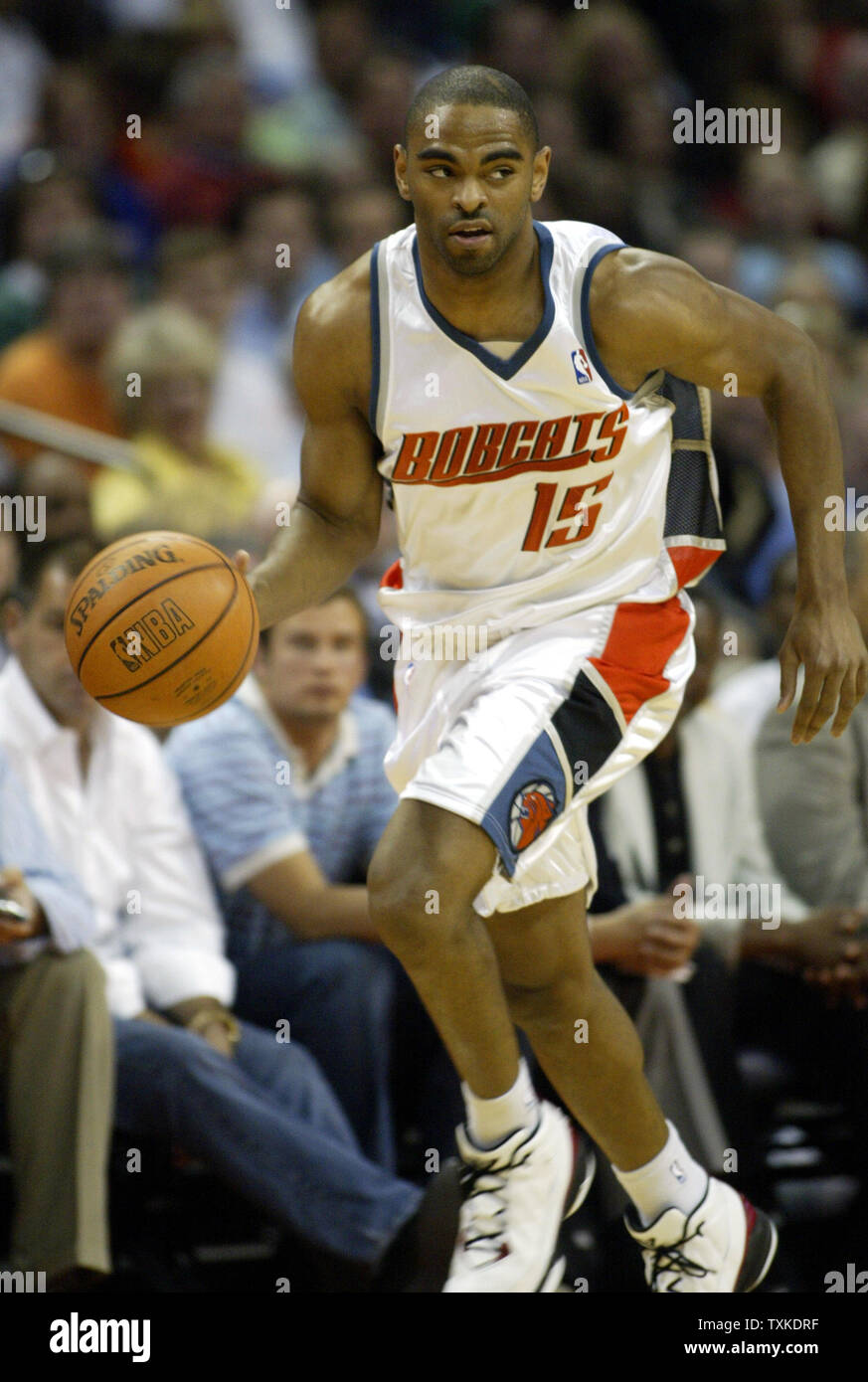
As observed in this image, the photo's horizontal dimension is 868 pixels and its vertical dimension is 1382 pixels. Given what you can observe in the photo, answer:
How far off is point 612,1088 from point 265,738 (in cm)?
154

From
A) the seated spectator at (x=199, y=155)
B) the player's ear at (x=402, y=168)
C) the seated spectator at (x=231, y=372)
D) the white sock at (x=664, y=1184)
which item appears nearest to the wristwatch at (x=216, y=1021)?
the white sock at (x=664, y=1184)

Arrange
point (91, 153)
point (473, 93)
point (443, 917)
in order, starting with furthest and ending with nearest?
point (91, 153) → point (473, 93) → point (443, 917)

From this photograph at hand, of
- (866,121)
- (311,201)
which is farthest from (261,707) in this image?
(866,121)

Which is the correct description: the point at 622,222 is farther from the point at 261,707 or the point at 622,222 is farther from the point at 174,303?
the point at 261,707

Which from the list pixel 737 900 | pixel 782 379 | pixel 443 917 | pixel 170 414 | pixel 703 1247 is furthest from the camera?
pixel 170 414

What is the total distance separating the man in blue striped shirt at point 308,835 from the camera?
417cm

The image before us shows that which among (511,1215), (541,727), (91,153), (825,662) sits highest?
(91,153)

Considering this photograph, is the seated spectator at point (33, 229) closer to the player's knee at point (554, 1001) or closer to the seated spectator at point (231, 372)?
the seated spectator at point (231, 372)

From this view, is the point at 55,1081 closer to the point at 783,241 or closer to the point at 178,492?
the point at 178,492

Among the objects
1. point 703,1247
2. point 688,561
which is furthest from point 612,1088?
point 688,561

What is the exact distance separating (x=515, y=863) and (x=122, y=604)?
83cm

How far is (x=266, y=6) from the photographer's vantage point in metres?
8.49

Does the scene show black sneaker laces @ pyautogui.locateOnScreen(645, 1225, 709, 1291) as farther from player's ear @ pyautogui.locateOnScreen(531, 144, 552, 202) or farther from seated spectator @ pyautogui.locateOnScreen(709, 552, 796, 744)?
player's ear @ pyautogui.locateOnScreen(531, 144, 552, 202)

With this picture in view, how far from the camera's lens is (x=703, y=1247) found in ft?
11.0
